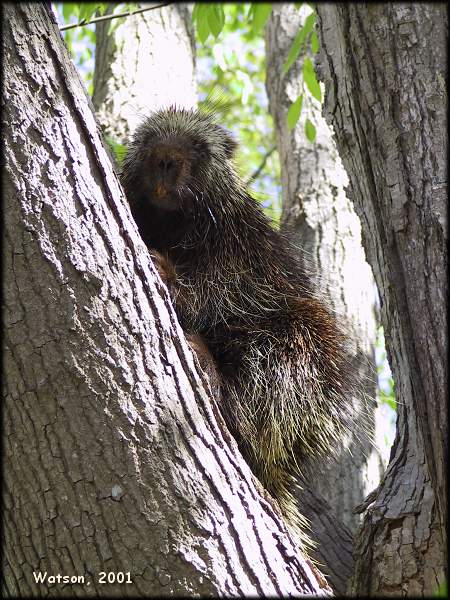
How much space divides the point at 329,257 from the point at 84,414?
7.31 feet

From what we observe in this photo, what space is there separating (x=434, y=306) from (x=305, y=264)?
5.40 feet

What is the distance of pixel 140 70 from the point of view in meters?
3.72

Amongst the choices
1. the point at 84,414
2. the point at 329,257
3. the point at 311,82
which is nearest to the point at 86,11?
the point at 311,82

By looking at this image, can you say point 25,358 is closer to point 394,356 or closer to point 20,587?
point 20,587

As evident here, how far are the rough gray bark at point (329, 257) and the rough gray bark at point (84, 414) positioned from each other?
3.94 feet

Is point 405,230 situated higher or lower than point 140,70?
lower

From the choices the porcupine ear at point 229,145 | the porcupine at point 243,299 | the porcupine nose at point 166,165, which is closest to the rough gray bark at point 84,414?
the porcupine at point 243,299

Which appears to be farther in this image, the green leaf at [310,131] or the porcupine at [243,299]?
the green leaf at [310,131]

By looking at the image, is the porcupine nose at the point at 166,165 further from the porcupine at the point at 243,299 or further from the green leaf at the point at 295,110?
the green leaf at the point at 295,110

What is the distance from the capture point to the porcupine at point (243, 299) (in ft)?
8.30

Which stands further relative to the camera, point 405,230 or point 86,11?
point 86,11

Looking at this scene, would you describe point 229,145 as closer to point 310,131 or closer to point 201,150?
point 201,150

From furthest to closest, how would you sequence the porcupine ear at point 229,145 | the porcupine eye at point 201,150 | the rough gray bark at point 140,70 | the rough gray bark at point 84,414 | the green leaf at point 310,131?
1. the rough gray bark at point 140,70
2. the green leaf at point 310,131
3. the porcupine ear at point 229,145
4. the porcupine eye at point 201,150
5. the rough gray bark at point 84,414

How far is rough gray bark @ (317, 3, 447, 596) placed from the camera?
166 centimetres
